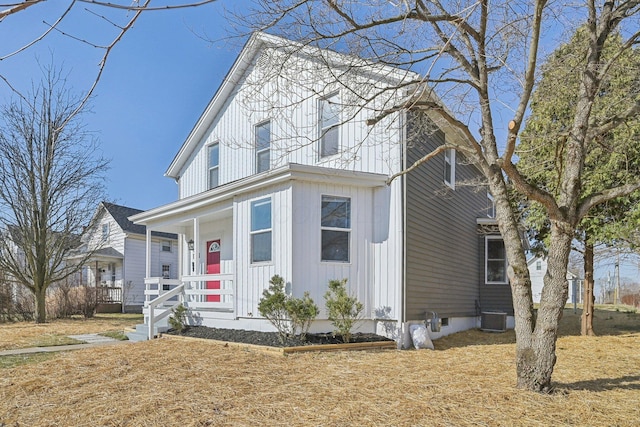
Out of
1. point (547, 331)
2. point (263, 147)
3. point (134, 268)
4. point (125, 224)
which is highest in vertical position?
point (263, 147)

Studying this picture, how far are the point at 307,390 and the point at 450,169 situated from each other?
30.0 ft

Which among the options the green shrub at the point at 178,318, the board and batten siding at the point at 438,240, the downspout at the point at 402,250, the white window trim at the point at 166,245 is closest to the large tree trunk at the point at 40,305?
the green shrub at the point at 178,318

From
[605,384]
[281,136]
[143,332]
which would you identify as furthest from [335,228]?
[143,332]

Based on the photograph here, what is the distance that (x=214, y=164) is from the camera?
14.0 m

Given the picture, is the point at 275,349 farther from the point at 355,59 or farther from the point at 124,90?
the point at 124,90

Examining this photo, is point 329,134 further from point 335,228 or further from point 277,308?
point 277,308

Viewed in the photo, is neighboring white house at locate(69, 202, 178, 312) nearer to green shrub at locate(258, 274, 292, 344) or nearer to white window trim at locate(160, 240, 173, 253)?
white window trim at locate(160, 240, 173, 253)

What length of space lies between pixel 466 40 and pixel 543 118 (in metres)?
6.89

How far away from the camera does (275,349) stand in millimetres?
7859

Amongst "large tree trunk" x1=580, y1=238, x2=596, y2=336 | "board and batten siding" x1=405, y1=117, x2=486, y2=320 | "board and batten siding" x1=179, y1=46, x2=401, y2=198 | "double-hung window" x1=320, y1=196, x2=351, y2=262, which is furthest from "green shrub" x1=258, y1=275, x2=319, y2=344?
"large tree trunk" x1=580, y1=238, x2=596, y2=336

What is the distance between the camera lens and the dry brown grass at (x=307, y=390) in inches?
172

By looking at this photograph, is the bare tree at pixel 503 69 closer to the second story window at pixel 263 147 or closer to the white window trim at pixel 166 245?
the second story window at pixel 263 147

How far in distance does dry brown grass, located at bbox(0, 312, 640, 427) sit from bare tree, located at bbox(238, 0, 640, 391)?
76 centimetres

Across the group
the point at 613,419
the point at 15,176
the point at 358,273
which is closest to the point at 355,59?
the point at 358,273
